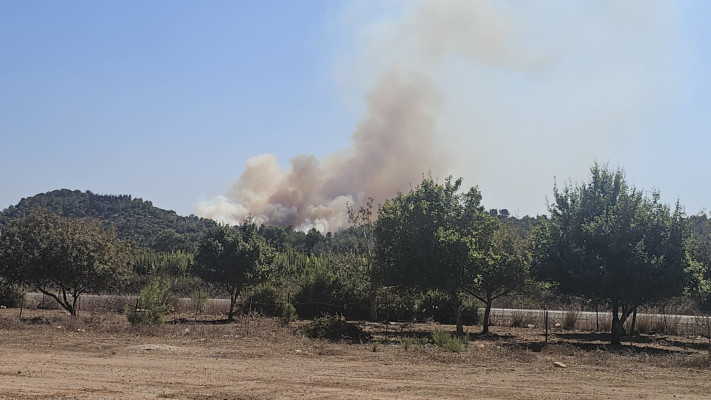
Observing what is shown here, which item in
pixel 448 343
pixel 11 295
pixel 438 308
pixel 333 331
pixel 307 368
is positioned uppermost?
pixel 438 308

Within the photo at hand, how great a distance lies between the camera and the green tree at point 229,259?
117ft

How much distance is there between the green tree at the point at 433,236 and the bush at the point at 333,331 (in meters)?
3.54

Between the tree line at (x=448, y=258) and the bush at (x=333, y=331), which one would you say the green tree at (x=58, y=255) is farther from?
the bush at (x=333, y=331)

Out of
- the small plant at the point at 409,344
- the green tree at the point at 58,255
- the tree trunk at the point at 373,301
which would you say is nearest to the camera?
the small plant at the point at 409,344

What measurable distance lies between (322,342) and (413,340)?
12.3 feet

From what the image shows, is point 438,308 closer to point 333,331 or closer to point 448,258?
point 448,258

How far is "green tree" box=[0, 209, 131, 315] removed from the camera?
101 ft

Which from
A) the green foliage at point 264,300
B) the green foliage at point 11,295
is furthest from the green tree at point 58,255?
the green foliage at point 11,295

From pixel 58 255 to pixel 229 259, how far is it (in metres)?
9.52

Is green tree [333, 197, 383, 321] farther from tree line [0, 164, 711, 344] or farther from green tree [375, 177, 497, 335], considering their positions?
green tree [375, 177, 497, 335]

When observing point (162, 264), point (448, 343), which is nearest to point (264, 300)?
point (448, 343)

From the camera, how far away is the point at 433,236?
26703 mm

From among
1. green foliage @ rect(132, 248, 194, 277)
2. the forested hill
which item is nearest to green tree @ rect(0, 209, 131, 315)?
green foliage @ rect(132, 248, 194, 277)

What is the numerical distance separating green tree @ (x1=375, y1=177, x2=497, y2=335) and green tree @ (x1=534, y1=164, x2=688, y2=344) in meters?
3.33
